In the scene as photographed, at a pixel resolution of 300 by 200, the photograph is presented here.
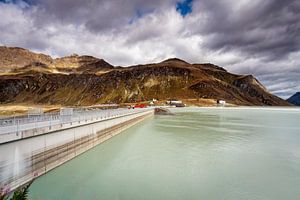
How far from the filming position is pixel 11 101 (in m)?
188

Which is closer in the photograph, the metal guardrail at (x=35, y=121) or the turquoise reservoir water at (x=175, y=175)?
the turquoise reservoir water at (x=175, y=175)

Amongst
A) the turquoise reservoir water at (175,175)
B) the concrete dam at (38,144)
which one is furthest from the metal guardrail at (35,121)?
the turquoise reservoir water at (175,175)

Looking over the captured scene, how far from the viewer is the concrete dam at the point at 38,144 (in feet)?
41.1

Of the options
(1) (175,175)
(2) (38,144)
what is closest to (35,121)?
(2) (38,144)

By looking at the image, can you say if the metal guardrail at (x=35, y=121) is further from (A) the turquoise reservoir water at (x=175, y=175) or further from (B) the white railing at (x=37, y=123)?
(A) the turquoise reservoir water at (x=175, y=175)

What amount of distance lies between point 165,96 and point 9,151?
186311mm

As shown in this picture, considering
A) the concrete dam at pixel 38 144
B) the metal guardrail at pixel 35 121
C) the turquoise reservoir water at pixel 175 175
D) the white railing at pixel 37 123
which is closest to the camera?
the concrete dam at pixel 38 144

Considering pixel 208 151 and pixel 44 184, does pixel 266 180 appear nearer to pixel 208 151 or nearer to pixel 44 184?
pixel 208 151

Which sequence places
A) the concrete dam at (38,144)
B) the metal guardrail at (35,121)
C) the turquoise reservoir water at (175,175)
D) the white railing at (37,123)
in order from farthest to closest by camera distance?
the metal guardrail at (35,121) → the turquoise reservoir water at (175,175) → the white railing at (37,123) → the concrete dam at (38,144)

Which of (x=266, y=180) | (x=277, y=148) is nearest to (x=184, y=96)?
(x=277, y=148)

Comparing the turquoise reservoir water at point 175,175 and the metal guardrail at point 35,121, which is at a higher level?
the metal guardrail at point 35,121

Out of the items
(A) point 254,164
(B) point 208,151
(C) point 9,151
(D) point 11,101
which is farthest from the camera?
(D) point 11,101

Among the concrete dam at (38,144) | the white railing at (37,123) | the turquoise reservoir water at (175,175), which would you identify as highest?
the white railing at (37,123)

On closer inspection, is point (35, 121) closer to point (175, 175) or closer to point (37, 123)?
point (37, 123)
